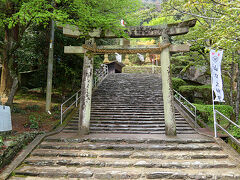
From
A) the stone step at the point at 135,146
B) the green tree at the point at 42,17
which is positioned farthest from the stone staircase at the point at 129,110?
the green tree at the point at 42,17

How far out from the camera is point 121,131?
722 cm

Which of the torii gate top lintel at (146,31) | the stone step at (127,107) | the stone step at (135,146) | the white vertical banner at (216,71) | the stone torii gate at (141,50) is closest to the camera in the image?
the stone step at (135,146)

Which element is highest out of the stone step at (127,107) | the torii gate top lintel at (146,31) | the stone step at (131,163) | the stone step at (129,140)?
the torii gate top lintel at (146,31)

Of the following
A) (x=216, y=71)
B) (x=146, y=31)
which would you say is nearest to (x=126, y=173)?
(x=216, y=71)

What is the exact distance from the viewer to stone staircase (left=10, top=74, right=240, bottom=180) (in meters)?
4.30

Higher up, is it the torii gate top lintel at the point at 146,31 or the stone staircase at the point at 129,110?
the torii gate top lintel at the point at 146,31

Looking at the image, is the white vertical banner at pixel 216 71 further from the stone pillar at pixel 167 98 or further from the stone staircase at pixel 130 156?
the stone staircase at pixel 130 156

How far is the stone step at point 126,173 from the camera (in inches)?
164

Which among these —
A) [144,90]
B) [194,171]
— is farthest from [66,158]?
[144,90]

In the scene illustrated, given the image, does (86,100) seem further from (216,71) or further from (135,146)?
(216,71)

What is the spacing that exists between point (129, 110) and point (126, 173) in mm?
5083

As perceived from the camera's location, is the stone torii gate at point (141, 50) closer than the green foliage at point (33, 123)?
Yes

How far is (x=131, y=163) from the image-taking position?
15.5ft

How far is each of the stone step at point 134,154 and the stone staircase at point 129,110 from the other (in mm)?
1821
